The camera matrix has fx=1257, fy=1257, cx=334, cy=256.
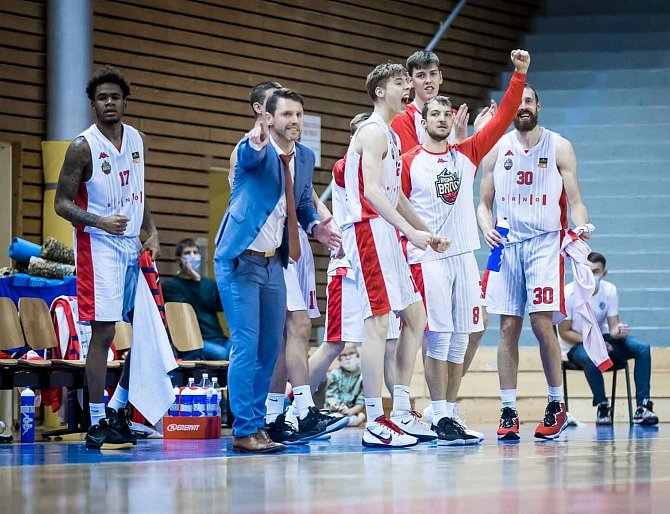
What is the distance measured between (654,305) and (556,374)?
5177mm

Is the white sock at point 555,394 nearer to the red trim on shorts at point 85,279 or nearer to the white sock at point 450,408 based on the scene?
the white sock at point 450,408

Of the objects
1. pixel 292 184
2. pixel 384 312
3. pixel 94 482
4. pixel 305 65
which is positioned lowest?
pixel 94 482

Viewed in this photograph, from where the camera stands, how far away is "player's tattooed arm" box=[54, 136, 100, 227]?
640 centimetres

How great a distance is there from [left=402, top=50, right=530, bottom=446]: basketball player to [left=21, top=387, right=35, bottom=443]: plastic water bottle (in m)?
2.68

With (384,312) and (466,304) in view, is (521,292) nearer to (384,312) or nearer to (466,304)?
(466,304)

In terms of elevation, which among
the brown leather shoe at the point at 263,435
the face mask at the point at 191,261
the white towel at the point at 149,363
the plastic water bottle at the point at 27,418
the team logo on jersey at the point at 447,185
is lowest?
the plastic water bottle at the point at 27,418

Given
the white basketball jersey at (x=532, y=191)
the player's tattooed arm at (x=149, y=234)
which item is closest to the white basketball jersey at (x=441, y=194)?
the white basketball jersey at (x=532, y=191)

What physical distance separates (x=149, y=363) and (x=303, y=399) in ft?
2.90

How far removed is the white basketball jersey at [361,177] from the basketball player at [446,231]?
41 cm

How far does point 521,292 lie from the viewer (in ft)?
23.8

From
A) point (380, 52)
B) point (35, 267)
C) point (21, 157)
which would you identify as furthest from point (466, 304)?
point (380, 52)

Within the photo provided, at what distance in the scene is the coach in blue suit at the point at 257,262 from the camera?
591cm

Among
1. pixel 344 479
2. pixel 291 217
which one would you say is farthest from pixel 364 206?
pixel 344 479

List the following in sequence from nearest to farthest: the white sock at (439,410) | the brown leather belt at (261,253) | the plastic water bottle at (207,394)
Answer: the brown leather belt at (261,253) < the white sock at (439,410) < the plastic water bottle at (207,394)
